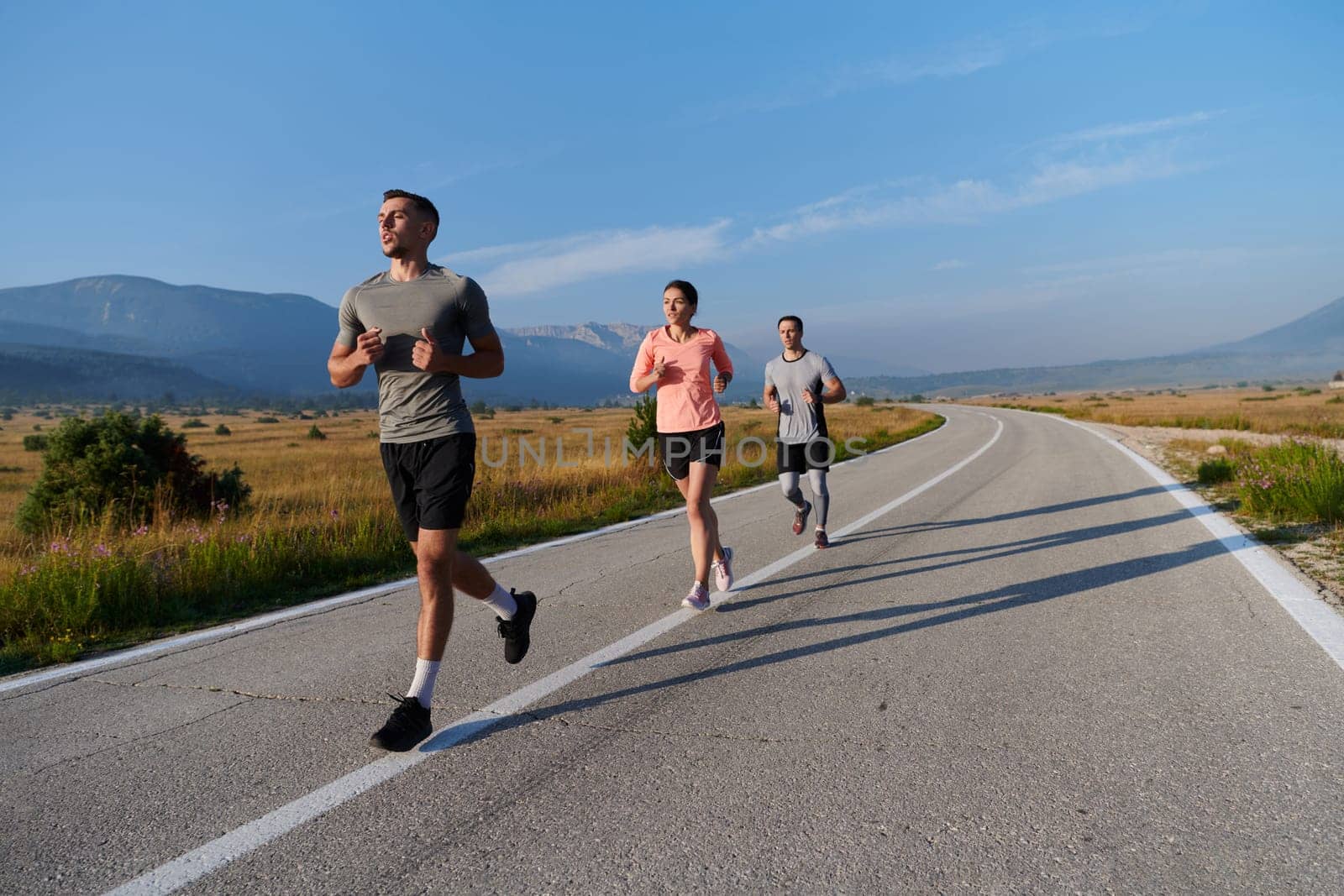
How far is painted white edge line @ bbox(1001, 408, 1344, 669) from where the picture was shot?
169 inches

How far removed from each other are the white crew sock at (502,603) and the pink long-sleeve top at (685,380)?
1909mm

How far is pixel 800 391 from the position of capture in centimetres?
762

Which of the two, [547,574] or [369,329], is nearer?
[369,329]

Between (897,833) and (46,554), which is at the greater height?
(46,554)

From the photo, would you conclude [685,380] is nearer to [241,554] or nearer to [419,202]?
[419,202]

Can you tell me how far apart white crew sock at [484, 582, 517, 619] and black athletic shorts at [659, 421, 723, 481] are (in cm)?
176

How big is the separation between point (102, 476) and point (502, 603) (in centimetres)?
1035

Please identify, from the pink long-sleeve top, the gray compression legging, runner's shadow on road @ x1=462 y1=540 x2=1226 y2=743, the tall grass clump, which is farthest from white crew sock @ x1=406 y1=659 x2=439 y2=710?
the tall grass clump

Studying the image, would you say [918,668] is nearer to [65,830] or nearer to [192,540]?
[65,830]

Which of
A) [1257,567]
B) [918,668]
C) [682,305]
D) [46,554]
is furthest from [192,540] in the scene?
[1257,567]

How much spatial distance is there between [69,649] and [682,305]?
410 centimetres

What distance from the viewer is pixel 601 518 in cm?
1021

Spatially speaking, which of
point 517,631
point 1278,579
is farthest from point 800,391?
point 517,631

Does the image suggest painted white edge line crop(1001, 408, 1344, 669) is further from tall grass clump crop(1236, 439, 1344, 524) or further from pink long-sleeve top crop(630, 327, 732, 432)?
pink long-sleeve top crop(630, 327, 732, 432)
